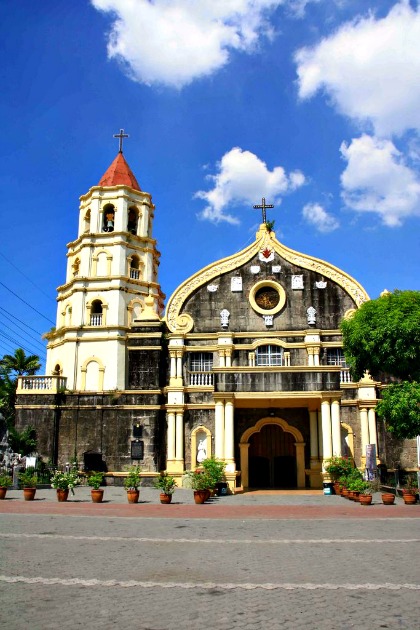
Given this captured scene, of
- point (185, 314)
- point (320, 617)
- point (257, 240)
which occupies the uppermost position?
point (257, 240)

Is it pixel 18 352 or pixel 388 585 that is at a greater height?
pixel 18 352

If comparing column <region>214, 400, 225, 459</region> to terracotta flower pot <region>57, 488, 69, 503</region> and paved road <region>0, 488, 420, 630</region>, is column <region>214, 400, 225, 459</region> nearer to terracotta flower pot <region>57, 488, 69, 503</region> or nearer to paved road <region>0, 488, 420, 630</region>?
terracotta flower pot <region>57, 488, 69, 503</region>

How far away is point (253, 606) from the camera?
729cm

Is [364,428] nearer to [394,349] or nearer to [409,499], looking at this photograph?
[394,349]

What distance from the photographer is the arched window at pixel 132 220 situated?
36.7 meters

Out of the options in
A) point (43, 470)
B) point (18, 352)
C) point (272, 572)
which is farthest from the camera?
point (18, 352)

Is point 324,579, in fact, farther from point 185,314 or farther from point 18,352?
point 18,352

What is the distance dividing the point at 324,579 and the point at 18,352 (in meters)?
43.5

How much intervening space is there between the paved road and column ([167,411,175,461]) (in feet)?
44.9

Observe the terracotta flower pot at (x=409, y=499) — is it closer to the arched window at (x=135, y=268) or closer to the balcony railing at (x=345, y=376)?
the balcony railing at (x=345, y=376)

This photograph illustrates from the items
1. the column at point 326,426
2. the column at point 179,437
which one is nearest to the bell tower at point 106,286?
the column at point 179,437

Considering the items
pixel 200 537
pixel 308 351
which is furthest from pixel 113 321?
pixel 200 537

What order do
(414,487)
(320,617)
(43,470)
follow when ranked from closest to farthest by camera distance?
1. (320,617)
2. (414,487)
3. (43,470)

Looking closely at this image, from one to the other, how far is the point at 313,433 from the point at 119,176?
2006cm
